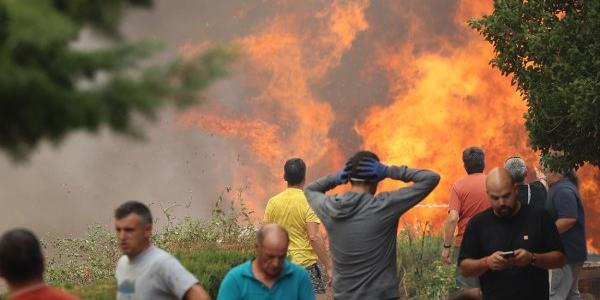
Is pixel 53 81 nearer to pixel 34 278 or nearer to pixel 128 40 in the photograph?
pixel 128 40

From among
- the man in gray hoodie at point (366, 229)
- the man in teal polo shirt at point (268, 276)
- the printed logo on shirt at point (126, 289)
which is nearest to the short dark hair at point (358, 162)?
the man in gray hoodie at point (366, 229)

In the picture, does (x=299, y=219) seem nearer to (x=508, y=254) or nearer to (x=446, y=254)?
(x=446, y=254)

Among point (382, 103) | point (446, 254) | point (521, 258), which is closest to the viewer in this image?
point (521, 258)

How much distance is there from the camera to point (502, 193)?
7.43 metres

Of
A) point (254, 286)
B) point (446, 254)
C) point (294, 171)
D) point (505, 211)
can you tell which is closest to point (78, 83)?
point (254, 286)

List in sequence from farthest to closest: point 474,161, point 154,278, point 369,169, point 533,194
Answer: point 474,161
point 533,194
point 369,169
point 154,278

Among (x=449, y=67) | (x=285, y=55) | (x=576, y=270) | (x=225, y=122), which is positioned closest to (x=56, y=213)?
(x=225, y=122)

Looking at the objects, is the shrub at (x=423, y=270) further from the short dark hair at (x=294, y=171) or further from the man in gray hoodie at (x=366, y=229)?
the man in gray hoodie at (x=366, y=229)

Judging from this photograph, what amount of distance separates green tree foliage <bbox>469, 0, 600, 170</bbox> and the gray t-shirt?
6.33m

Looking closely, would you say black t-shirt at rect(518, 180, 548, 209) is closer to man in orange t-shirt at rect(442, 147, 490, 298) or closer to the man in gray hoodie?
man in orange t-shirt at rect(442, 147, 490, 298)

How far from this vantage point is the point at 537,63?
43.9 feet

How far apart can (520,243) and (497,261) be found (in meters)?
0.22

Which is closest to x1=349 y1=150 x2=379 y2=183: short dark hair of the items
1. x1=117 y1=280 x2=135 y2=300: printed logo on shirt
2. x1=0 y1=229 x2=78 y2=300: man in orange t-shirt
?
x1=117 y1=280 x2=135 y2=300: printed logo on shirt

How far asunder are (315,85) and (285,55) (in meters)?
0.94
